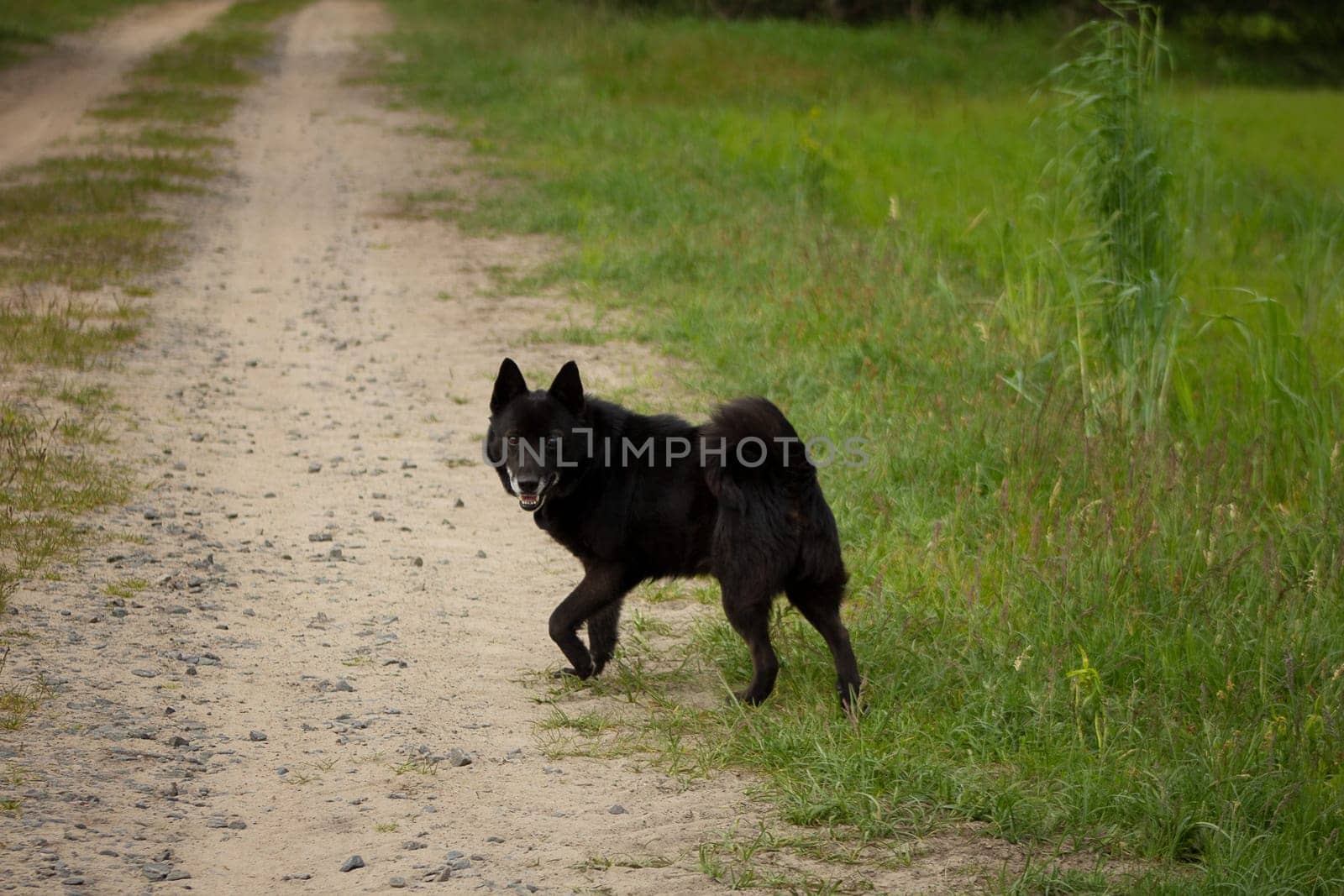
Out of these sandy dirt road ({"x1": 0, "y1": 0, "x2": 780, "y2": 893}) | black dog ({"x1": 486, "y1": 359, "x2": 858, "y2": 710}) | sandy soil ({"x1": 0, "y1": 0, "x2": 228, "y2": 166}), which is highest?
sandy soil ({"x1": 0, "y1": 0, "x2": 228, "y2": 166})

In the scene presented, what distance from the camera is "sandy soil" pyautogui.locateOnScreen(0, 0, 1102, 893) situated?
3703mm

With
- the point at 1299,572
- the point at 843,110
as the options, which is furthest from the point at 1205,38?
the point at 1299,572

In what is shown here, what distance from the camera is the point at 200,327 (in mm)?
9891

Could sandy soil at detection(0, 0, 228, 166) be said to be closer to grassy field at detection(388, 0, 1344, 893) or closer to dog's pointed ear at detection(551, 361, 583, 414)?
grassy field at detection(388, 0, 1344, 893)

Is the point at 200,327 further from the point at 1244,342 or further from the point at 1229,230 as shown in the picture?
the point at 1229,230

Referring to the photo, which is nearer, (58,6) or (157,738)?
(157,738)

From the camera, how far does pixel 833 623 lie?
4609 mm

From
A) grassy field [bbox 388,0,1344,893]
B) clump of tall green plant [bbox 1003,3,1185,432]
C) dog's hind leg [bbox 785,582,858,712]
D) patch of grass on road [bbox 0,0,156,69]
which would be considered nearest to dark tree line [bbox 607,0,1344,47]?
patch of grass on road [bbox 0,0,156,69]

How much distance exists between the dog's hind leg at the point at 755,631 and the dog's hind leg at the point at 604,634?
0.64 meters

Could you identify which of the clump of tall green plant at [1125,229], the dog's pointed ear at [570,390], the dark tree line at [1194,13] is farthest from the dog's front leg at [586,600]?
the dark tree line at [1194,13]

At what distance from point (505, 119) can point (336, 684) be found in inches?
604

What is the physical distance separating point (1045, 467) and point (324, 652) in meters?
3.56

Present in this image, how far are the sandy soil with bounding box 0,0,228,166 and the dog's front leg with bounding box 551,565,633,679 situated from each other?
1341cm

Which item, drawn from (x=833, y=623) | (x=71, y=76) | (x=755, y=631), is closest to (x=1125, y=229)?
(x=833, y=623)
